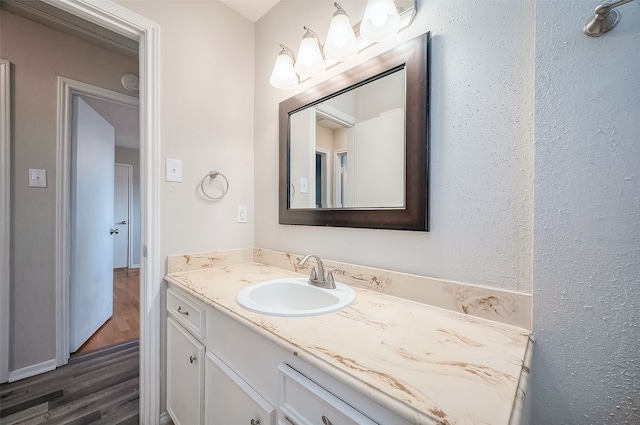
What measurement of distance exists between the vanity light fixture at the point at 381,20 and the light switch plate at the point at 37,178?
2.19m

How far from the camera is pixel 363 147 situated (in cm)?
107

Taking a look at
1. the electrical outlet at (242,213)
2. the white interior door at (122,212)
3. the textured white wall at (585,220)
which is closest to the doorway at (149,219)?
the electrical outlet at (242,213)

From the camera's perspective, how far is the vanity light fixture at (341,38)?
102cm

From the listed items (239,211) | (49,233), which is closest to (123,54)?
(49,233)

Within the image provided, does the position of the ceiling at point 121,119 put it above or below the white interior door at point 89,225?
above

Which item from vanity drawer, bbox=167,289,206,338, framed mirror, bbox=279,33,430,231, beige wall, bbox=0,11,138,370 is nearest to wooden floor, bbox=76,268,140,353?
beige wall, bbox=0,11,138,370

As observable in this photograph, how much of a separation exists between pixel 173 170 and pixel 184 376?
0.98 meters

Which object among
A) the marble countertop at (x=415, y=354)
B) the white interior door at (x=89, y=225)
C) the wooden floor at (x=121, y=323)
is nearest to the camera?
the marble countertop at (x=415, y=354)

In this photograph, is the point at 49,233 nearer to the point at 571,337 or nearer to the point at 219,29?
the point at 219,29

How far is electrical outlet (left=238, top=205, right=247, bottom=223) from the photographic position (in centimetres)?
156

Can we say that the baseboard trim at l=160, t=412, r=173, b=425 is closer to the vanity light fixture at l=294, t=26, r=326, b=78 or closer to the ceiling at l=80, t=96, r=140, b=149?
the vanity light fixture at l=294, t=26, r=326, b=78

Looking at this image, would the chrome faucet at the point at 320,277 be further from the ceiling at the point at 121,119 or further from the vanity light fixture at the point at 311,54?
the ceiling at the point at 121,119

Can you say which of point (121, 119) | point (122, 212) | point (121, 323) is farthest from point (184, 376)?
point (122, 212)

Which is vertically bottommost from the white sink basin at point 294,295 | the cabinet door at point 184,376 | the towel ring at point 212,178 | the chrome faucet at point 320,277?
the cabinet door at point 184,376
